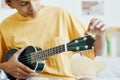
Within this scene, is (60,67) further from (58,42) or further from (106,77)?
(106,77)

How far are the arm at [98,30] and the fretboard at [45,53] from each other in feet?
0.41

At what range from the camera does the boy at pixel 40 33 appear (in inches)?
42.0

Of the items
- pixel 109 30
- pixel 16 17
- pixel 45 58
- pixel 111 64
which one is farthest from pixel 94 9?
pixel 45 58

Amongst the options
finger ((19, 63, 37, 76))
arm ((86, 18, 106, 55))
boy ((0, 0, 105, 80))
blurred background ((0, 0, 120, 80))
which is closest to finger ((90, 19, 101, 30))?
arm ((86, 18, 106, 55))

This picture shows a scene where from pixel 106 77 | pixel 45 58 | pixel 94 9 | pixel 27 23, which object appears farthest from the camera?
pixel 94 9

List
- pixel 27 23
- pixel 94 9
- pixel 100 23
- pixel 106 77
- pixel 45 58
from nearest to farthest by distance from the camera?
1. pixel 100 23
2. pixel 45 58
3. pixel 27 23
4. pixel 106 77
5. pixel 94 9

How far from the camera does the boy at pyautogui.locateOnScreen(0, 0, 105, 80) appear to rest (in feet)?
3.50

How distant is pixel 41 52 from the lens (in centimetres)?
101

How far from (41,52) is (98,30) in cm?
24

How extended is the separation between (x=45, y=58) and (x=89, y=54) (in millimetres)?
198

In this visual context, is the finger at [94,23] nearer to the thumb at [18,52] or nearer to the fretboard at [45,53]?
the fretboard at [45,53]

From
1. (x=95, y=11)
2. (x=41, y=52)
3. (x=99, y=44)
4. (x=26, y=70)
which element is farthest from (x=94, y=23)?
(x=95, y=11)

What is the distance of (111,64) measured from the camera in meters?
1.83

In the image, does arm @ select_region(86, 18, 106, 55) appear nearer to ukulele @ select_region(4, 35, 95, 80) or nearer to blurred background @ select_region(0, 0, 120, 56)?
ukulele @ select_region(4, 35, 95, 80)
